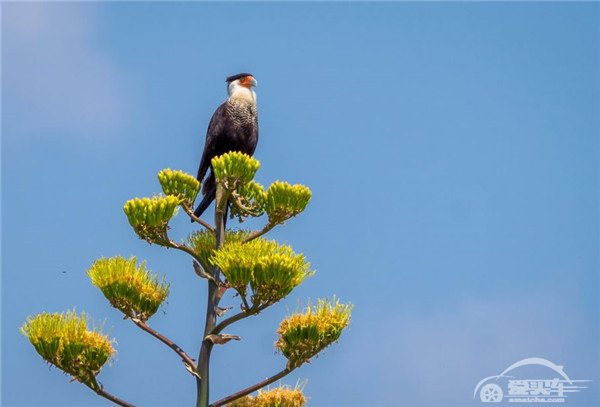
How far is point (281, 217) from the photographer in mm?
7008

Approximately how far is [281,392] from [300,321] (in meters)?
0.83

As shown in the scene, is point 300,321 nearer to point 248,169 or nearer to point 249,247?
point 249,247

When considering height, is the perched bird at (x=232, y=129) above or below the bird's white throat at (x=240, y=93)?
below

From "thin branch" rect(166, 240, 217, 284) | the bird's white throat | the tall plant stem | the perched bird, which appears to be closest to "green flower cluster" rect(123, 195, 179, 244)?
"thin branch" rect(166, 240, 217, 284)

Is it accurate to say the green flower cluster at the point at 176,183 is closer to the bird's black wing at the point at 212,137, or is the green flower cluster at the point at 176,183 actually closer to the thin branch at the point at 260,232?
the thin branch at the point at 260,232

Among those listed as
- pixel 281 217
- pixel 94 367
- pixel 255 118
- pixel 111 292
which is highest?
pixel 255 118

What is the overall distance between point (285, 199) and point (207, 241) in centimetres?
82

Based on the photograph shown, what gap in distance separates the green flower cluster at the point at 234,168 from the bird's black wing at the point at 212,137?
1299 mm

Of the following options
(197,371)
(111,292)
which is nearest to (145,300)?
(111,292)

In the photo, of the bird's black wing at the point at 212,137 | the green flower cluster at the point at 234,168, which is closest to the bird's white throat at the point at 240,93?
the bird's black wing at the point at 212,137

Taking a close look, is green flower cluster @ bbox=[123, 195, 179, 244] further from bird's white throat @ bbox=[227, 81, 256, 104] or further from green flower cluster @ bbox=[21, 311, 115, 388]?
bird's white throat @ bbox=[227, 81, 256, 104]

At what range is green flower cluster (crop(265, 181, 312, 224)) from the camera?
689 centimetres

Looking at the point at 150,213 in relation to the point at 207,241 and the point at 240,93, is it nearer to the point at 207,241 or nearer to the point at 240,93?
the point at 207,241

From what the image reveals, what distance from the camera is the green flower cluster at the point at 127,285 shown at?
269 inches
